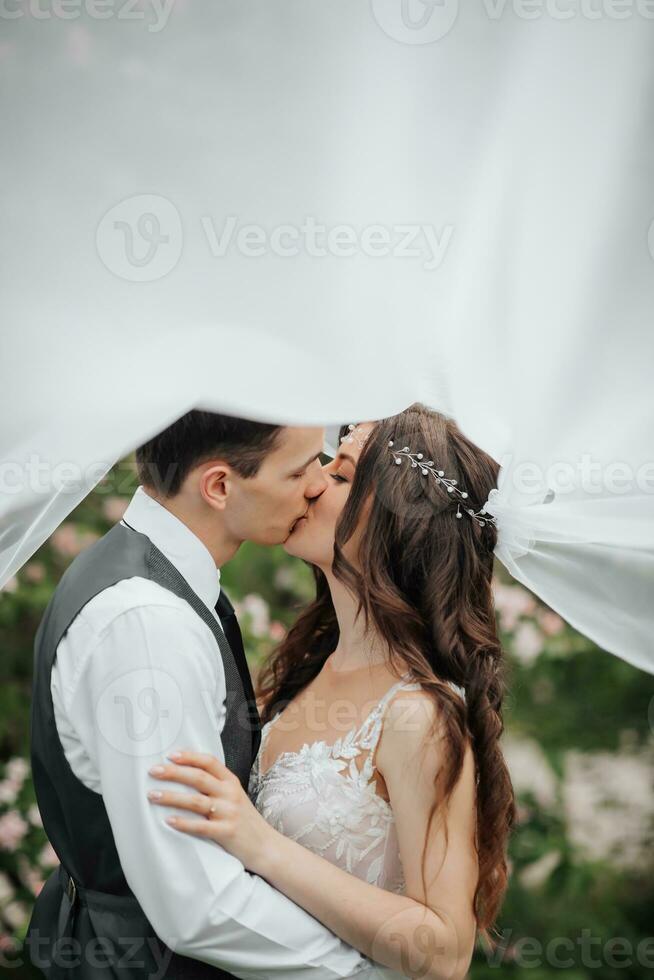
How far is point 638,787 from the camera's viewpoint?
4.12 m

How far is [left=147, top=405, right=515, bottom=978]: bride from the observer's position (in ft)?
6.15

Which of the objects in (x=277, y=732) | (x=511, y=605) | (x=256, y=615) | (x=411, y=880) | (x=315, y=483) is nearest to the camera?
(x=411, y=880)

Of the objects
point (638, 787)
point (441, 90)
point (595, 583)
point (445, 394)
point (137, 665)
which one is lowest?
point (638, 787)

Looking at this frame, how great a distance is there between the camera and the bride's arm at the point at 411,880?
183 cm

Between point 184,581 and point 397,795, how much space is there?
586mm

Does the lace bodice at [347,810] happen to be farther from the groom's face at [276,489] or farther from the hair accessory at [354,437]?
the hair accessory at [354,437]

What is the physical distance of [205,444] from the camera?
1.94m

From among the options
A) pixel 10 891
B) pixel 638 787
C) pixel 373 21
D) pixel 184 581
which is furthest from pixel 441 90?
pixel 638 787

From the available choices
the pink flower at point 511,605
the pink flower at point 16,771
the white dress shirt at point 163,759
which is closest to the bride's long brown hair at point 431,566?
the white dress shirt at point 163,759

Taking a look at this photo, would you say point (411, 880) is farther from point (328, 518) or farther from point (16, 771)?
point (16, 771)

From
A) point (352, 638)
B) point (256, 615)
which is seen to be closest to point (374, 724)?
point (352, 638)

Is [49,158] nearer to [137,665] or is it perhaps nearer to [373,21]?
[373,21]

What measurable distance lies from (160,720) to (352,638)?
74cm

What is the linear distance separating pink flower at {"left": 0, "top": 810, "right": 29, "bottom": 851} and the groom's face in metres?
1.83
